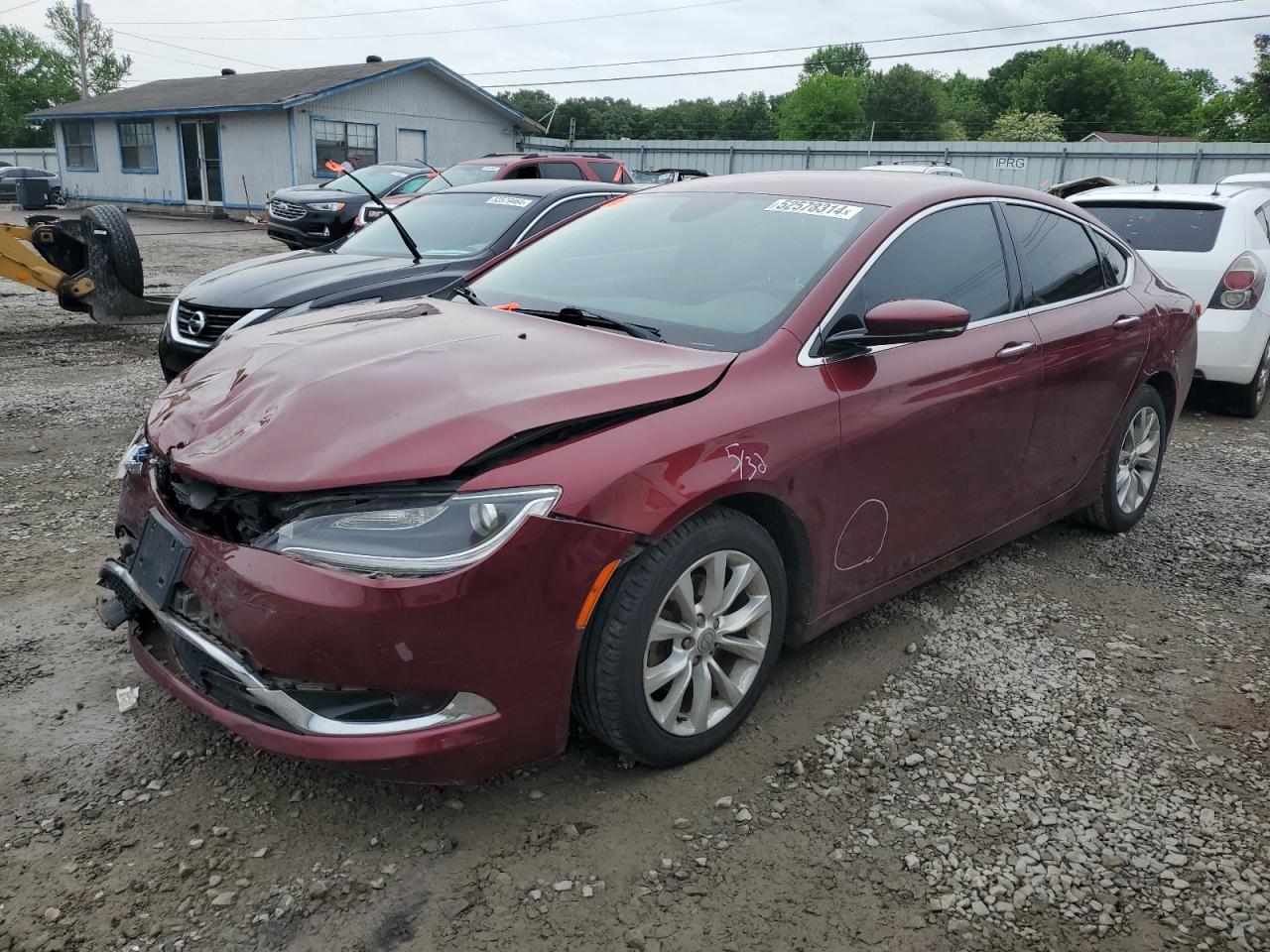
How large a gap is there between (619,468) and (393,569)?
599 mm

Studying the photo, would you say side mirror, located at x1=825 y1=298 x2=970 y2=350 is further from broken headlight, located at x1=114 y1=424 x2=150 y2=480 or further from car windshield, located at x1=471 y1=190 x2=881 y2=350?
broken headlight, located at x1=114 y1=424 x2=150 y2=480

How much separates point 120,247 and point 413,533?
24.2 ft

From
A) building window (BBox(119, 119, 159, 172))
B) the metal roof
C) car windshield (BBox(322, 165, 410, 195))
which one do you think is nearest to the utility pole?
the metal roof

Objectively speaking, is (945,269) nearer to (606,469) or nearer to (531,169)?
(606,469)

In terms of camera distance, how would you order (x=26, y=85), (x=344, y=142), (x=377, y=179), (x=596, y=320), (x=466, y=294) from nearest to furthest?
1. (x=596, y=320)
2. (x=466, y=294)
3. (x=377, y=179)
4. (x=344, y=142)
5. (x=26, y=85)

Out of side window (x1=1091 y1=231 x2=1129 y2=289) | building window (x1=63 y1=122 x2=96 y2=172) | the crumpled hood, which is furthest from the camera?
building window (x1=63 y1=122 x2=96 y2=172)

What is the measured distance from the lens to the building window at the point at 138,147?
1100 inches

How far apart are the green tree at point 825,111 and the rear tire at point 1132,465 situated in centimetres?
7659

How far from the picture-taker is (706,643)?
278 centimetres

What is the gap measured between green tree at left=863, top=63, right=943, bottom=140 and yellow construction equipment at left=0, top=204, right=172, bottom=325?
7593 centimetres

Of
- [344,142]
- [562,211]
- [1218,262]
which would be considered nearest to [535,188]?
[562,211]

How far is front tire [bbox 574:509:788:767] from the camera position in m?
2.52

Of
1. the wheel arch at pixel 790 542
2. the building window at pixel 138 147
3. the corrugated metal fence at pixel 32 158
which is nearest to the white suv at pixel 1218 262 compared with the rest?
the wheel arch at pixel 790 542

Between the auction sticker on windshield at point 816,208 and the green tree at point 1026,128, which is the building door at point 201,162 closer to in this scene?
the auction sticker on windshield at point 816,208
